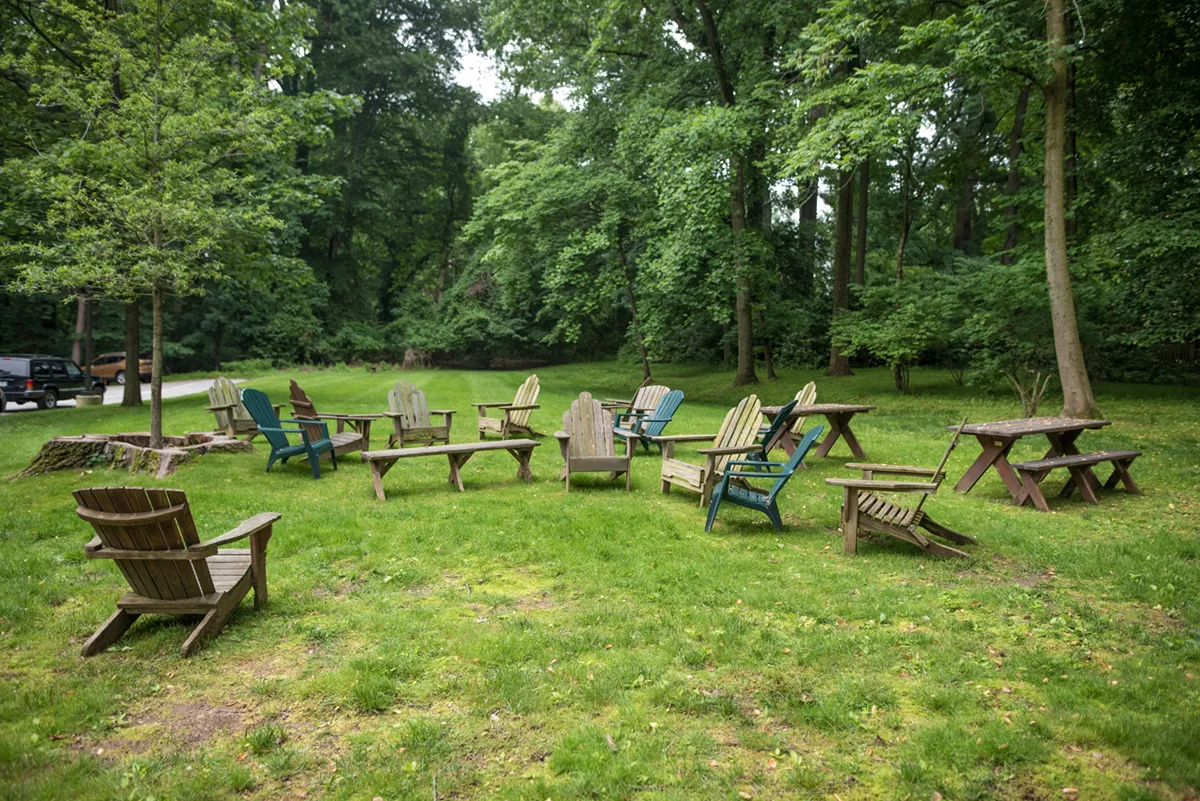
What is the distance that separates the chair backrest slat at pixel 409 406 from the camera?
373 inches

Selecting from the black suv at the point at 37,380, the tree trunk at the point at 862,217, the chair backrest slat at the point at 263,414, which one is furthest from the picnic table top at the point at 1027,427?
the black suv at the point at 37,380

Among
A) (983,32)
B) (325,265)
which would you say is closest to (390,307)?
(325,265)

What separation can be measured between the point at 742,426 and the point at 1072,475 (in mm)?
3519

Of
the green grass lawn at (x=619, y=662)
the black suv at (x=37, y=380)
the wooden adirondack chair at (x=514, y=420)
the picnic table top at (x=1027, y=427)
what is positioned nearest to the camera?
the green grass lawn at (x=619, y=662)

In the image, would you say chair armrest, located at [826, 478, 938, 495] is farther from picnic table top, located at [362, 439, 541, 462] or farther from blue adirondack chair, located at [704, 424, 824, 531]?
picnic table top, located at [362, 439, 541, 462]

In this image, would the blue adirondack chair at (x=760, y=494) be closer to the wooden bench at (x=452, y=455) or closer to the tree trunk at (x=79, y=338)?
the wooden bench at (x=452, y=455)

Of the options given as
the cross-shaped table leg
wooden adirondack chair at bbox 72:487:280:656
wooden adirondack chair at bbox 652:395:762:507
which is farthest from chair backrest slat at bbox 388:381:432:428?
the cross-shaped table leg

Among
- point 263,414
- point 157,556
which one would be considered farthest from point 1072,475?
point 263,414

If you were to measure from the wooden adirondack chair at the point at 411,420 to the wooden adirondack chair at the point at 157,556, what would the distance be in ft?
17.9

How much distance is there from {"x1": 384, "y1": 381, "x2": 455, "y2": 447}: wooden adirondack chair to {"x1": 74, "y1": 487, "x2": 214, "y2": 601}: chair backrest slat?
5759 mm

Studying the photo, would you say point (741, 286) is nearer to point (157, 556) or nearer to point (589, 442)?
point (589, 442)

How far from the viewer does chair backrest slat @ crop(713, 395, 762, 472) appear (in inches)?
271

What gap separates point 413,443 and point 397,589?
5292mm

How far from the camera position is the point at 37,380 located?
1766cm
